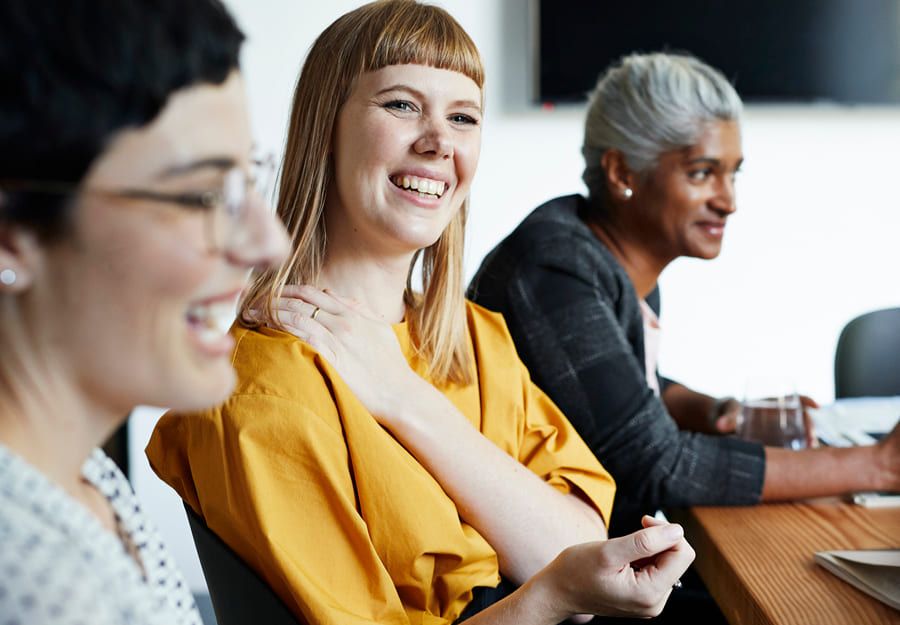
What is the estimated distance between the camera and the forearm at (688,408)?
1895 millimetres

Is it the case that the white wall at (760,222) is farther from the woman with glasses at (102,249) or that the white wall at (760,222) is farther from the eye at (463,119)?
the woman with glasses at (102,249)

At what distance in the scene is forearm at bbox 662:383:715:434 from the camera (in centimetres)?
189

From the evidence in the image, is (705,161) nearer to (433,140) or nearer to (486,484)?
(433,140)

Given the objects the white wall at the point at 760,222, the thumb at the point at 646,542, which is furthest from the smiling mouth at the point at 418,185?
the white wall at the point at 760,222

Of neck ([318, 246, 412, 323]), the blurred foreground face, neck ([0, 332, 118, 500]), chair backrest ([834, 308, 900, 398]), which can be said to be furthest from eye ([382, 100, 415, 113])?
chair backrest ([834, 308, 900, 398])

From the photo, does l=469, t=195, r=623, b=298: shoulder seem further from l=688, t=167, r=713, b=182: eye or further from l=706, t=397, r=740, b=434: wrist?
l=706, t=397, r=740, b=434: wrist

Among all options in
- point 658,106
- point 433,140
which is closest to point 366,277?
point 433,140

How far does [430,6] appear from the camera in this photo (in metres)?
1.19

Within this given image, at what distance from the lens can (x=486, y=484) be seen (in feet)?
3.57

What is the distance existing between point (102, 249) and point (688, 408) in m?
1.63

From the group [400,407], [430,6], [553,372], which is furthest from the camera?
[553,372]

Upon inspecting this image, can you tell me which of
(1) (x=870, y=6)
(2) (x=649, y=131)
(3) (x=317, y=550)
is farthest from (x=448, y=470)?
(1) (x=870, y=6)

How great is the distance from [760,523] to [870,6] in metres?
2.50

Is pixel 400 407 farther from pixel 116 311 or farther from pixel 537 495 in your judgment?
pixel 116 311
